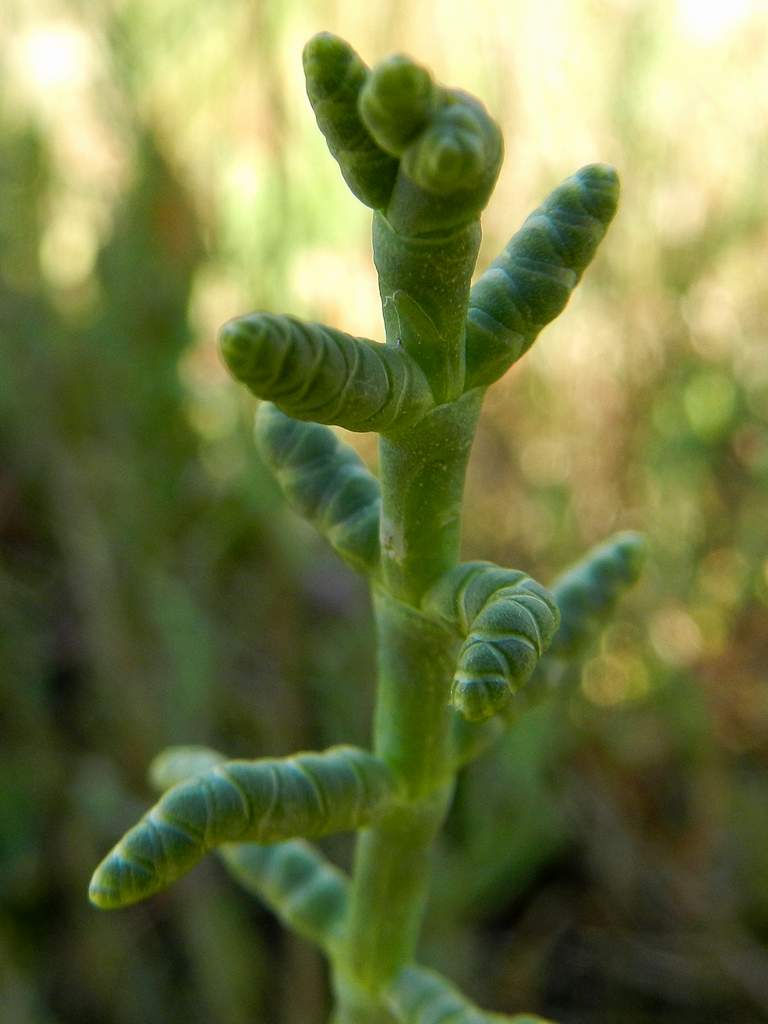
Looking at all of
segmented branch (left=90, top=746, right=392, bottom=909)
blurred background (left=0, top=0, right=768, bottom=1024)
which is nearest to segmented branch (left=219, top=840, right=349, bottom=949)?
segmented branch (left=90, top=746, right=392, bottom=909)

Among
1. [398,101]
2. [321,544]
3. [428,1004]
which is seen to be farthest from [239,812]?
[321,544]

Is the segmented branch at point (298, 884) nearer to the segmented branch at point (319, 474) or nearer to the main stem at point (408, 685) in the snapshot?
the main stem at point (408, 685)

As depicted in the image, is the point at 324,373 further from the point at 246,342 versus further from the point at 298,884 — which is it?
the point at 298,884

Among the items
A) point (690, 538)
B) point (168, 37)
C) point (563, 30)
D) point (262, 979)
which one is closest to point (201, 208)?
point (168, 37)

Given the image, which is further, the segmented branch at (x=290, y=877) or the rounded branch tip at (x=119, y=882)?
the segmented branch at (x=290, y=877)

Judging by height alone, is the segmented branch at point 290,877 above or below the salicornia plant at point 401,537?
below

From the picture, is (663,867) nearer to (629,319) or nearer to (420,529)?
(629,319)

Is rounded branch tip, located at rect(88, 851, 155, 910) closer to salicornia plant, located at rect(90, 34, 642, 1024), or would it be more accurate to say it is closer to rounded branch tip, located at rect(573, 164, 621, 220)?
salicornia plant, located at rect(90, 34, 642, 1024)

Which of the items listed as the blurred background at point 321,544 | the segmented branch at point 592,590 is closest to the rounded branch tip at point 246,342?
the segmented branch at point 592,590
